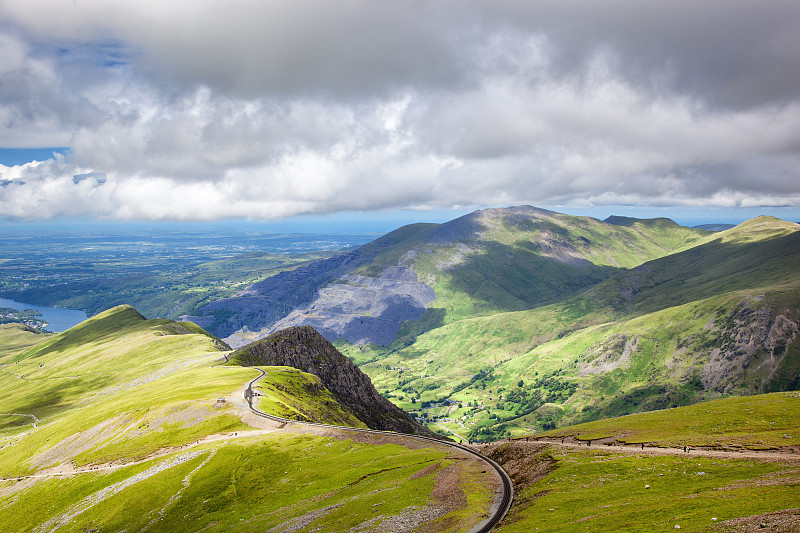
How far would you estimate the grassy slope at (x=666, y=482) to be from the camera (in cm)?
3866

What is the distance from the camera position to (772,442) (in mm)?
61406

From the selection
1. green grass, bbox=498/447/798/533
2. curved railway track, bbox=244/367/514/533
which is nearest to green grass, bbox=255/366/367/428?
curved railway track, bbox=244/367/514/533

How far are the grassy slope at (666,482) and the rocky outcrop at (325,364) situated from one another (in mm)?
98336

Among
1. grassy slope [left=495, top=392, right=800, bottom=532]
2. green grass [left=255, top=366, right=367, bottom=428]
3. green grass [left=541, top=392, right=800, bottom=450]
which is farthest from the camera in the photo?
green grass [left=255, top=366, right=367, bottom=428]

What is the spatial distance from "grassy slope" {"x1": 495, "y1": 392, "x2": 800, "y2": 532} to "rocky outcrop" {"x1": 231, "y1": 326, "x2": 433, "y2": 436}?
98336 mm

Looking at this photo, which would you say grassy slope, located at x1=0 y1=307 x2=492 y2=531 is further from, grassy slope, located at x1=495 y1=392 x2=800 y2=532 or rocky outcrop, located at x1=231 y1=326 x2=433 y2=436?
rocky outcrop, located at x1=231 y1=326 x2=433 y2=436

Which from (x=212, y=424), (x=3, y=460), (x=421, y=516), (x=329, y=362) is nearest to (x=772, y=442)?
(x=421, y=516)

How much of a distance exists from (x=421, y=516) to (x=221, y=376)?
109283mm

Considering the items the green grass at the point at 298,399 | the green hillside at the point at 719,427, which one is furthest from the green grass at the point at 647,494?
the green grass at the point at 298,399

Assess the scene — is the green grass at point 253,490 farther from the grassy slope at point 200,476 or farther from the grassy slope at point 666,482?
the grassy slope at point 666,482

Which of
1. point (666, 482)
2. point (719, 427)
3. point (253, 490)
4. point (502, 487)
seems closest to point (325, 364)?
point (253, 490)

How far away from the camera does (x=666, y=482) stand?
1960 inches

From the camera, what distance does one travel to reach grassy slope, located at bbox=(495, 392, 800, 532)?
3866 centimetres

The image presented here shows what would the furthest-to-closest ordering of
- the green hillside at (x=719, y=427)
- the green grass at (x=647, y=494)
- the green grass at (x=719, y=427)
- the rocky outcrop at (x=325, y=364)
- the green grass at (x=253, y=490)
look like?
the rocky outcrop at (x=325, y=364) < the green grass at (x=719, y=427) < the green hillside at (x=719, y=427) < the green grass at (x=253, y=490) < the green grass at (x=647, y=494)
